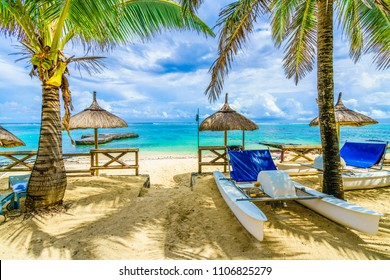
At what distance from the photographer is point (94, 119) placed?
623cm

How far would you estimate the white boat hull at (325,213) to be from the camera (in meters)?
2.48

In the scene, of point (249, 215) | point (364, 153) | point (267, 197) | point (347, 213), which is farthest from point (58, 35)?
point (364, 153)

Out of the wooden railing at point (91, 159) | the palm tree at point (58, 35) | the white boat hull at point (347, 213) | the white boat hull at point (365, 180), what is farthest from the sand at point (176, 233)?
the wooden railing at point (91, 159)

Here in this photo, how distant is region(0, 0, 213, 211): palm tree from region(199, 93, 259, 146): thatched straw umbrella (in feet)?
9.48

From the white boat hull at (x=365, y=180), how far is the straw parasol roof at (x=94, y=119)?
6.20 metres

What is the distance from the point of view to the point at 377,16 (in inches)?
151

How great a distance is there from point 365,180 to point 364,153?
1480mm

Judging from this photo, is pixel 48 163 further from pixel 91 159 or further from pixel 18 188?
pixel 91 159

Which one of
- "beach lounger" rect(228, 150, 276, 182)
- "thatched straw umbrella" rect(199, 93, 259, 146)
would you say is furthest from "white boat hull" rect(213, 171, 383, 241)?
"thatched straw umbrella" rect(199, 93, 259, 146)

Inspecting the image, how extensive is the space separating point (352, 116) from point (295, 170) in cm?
336

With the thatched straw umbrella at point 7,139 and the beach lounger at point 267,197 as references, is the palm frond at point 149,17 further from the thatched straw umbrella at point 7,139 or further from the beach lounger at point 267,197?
the thatched straw umbrella at point 7,139

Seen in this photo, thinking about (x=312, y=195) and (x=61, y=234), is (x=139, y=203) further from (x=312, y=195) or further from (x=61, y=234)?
(x=312, y=195)

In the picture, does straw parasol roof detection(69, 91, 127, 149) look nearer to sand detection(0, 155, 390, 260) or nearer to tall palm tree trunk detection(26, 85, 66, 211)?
tall palm tree trunk detection(26, 85, 66, 211)

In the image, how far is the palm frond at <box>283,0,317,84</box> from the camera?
458cm
